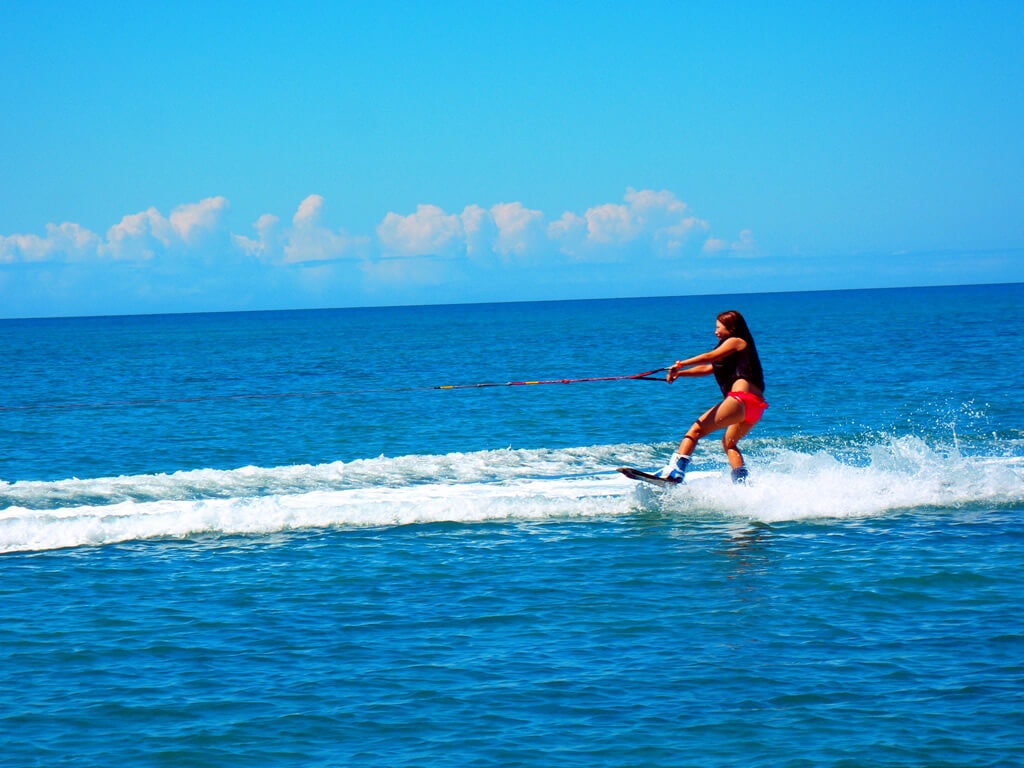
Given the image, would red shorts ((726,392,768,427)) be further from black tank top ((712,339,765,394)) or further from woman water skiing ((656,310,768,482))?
black tank top ((712,339,765,394))

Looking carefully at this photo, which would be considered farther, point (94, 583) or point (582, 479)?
point (582, 479)

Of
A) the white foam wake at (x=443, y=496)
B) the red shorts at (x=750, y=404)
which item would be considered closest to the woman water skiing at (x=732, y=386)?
the red shorts at (x=750, y=404)

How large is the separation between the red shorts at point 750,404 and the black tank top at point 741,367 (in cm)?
13

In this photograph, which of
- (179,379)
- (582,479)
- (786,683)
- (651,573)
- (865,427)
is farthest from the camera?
(179,379)

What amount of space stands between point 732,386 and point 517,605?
4345 millimetres

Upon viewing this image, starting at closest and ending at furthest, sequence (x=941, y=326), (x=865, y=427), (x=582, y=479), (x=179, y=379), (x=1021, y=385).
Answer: (x=582, y=479)
(x=865, y=427)
(x=1021, y=385)
(x=179, y=379)
(x=941, y=326)

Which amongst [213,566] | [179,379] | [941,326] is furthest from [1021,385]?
[941,326]

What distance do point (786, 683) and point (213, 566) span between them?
5.80 meters

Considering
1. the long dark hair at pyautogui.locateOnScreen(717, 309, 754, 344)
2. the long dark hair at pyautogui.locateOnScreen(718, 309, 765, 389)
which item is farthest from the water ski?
the long dark hair at pyautogui.locateOnScreen(717, 309, 754, 344)

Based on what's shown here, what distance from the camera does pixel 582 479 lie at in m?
15.5

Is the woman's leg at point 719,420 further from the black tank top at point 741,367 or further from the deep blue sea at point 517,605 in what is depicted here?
the deep blue sea at point 517,605

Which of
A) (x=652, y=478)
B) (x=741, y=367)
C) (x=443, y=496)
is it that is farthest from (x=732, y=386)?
(x=443, y=496)

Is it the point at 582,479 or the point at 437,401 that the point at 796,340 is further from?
the point at 582,479

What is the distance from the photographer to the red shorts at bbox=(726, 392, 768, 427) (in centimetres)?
1261
